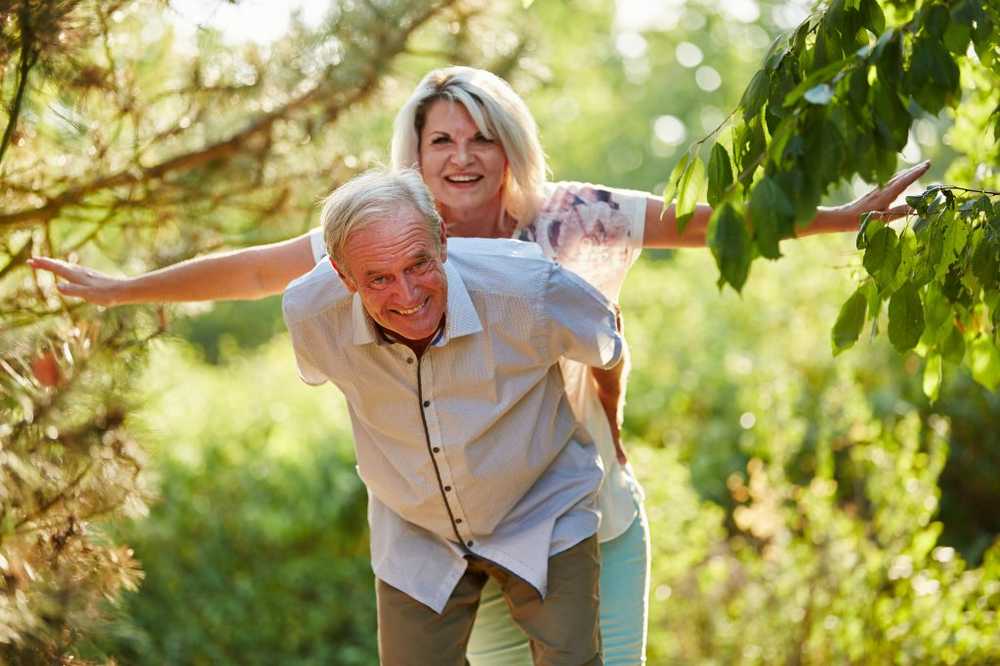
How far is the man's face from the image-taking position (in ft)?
6.98

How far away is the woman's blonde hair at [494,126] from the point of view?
8.38ft

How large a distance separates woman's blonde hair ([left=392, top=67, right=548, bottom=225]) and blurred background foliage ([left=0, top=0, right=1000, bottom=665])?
0.57m

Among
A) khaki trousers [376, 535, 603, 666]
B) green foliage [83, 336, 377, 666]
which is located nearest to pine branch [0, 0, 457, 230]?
khaki trousers [376, 535, 603, 666]

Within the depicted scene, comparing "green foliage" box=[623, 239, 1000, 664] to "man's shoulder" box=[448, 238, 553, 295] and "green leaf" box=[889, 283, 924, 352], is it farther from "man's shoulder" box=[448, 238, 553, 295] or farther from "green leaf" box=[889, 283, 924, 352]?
"man's shoulder" box=[448, 238, 553, 295]

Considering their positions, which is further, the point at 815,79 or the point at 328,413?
the point at 328,413

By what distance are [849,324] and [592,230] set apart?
2.34 ft

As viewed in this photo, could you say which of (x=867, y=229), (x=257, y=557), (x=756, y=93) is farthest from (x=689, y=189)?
(x=257, y=557)

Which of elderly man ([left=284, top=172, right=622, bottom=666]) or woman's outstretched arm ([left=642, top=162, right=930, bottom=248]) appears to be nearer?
elderly man ([left=284, top=172, right=622, bottom=666])

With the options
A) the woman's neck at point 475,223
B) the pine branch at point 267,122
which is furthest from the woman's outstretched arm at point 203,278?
the pine branch at point 267,122

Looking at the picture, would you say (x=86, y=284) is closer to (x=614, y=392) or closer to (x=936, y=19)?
(x=614, y=392)

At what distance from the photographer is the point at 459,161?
2531 mm

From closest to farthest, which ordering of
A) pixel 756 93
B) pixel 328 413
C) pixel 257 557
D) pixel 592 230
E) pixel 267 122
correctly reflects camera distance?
pixel 756 93, pixel 592 230, pixel 267 122, pixel 257 557, pixel 328 413

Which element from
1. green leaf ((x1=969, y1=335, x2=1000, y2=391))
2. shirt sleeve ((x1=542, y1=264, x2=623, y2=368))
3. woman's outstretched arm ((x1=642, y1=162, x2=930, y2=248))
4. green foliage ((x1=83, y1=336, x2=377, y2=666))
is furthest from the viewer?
green foliage ((x1=83, y1=336, x2=377, y2=666))

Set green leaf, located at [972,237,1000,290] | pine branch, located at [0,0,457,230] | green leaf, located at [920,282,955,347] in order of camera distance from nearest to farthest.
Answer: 1. green leaf, located at [972,237,1000,290]
2. green leaf, located at [920,282,955,347]
3. pine branch, located at [0,0,457,230]
